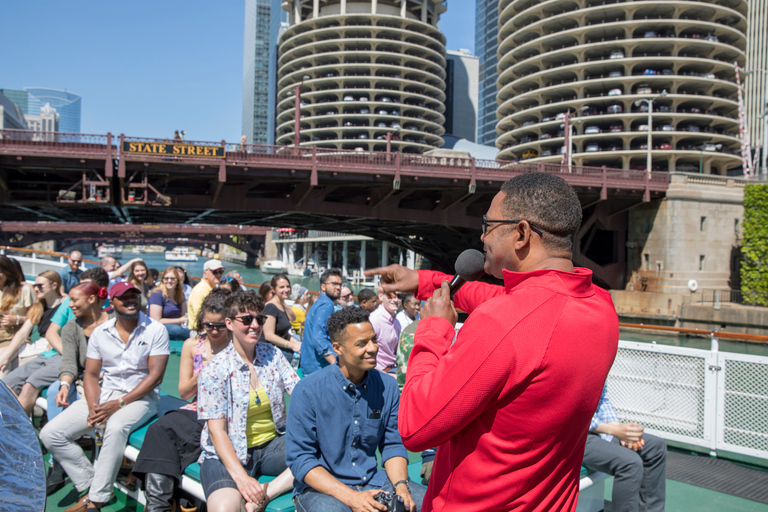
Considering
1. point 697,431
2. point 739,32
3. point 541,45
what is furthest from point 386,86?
point 697,431

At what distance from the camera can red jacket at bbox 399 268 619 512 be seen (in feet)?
4.29

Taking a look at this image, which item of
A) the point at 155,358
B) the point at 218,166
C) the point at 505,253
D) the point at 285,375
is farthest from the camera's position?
the point at 218,166

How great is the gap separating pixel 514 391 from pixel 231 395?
2590 mm

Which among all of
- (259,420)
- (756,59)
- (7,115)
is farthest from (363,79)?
(7,115)

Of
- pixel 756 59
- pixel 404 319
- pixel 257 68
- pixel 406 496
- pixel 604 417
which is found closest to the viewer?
pixel 406 496

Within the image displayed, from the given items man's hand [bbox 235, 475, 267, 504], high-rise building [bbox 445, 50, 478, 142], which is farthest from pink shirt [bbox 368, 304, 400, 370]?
high-rise building [bbox 445, 50, 478, 142]

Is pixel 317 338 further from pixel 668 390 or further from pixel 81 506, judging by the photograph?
pixel 668 390

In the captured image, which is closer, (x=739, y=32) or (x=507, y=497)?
(x=507, y=497)

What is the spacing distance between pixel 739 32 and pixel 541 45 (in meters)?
16.7

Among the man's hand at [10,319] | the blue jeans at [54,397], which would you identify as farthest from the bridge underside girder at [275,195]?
the blue jeans at [54,397]

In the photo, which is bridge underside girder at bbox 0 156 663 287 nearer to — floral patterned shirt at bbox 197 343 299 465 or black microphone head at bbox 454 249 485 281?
floral patterned shirt at bbox 197 343 299 465

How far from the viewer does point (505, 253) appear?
62.1 inches

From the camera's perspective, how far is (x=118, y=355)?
4246mm

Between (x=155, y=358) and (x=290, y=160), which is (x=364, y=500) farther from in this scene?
(x=290, y=160)
